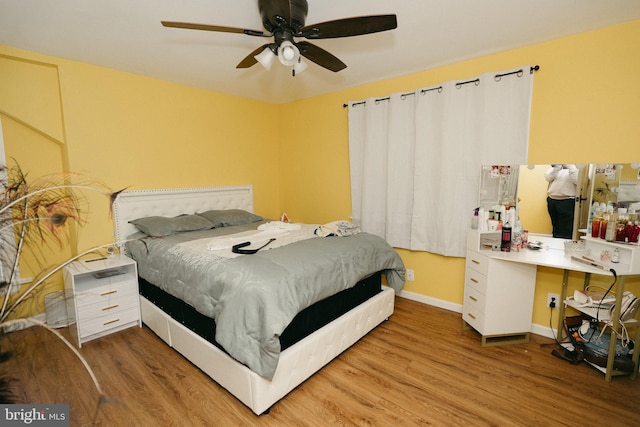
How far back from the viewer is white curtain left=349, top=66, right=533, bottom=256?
8.60ft

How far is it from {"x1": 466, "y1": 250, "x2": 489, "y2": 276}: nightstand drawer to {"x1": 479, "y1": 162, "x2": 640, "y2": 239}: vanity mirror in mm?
464

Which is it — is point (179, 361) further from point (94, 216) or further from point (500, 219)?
point (500, 219)

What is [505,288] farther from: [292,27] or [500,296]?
[292,27]

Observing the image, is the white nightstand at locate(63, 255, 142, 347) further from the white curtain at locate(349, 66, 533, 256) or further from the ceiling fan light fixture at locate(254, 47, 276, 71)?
the white curtain at locate(349, 66, 533, 256)

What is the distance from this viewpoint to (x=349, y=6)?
1.97 m

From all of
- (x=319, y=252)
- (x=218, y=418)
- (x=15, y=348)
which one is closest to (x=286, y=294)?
(x=319, y=252)

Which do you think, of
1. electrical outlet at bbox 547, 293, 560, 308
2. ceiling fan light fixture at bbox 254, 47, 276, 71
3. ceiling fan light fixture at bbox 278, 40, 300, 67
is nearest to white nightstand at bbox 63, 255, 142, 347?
ceiling fan light fixture at bbox 254, 47, 276, 71

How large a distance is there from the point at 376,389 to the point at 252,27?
9.15ft

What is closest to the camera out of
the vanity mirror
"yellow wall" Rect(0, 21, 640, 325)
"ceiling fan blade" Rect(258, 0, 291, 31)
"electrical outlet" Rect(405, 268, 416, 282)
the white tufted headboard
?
"ceiling fan blade" Rect(258, 0, 291, 31)

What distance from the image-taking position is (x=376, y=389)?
79.4 inches

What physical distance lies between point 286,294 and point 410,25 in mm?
2178

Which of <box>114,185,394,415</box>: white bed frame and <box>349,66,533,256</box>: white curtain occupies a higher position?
<box>349,66,533,256</box>: white curtain

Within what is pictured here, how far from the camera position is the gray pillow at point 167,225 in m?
2.94

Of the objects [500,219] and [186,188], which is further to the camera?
[186,188]
